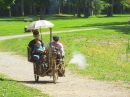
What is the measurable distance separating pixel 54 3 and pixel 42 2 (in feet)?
36.6

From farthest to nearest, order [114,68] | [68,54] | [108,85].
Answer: [68,54] → [114,68] → [108,85]

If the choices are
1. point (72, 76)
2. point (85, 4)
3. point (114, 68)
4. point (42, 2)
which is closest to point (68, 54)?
point (114, 68)

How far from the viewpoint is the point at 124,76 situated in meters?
17.2

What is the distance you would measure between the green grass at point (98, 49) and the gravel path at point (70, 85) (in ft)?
4.62

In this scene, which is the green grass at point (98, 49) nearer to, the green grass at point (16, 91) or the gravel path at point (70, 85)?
the gravel path at point (70, 85)

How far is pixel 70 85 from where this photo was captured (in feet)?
46.0

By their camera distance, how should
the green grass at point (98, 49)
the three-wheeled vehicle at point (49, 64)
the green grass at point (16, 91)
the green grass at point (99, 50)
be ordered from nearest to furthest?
1. the green grass at point (16, 91)
2. the three-wheeled vehicle at point (49, 64)
3. the green grass at point (98, 49)
4. the green grass at point (99, 50)

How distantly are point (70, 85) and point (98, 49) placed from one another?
1505 centimetres

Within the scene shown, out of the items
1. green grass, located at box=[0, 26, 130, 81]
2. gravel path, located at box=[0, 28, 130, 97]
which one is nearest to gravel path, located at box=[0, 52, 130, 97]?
gravel path, located at box=[0, 28, 130, 97]

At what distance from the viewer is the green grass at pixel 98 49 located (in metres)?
18.1

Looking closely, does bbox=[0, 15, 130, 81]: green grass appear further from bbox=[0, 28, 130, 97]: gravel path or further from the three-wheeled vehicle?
the three-wheeled vehicle

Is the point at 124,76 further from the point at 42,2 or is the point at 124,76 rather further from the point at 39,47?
the point at 42,2

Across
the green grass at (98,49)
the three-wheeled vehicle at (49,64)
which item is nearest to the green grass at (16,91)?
the three-wheeled vehicle at (49,64)

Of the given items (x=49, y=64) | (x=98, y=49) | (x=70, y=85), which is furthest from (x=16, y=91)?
(x=98, y=49)
